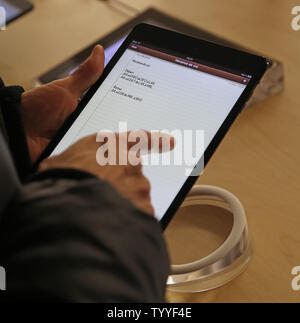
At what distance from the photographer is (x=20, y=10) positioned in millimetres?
799

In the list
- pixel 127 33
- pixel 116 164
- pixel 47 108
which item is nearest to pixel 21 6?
pixel 127 33

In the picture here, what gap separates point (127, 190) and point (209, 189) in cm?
16

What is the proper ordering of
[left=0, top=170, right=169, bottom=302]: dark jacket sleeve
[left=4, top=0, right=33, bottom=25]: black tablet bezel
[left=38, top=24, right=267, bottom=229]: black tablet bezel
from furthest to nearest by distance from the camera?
[left=4, top=0, right=33, bottom=25]: black tablet bezel < [left=38, top=24, right=267, bottom=229]: black tablet bezel < [left=0, top=170, right=169, bottom=302]: dark jacket sleeve

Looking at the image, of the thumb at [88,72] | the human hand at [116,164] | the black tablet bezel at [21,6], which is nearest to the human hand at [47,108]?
the thumb at [88,72]

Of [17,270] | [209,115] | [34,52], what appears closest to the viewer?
[17,270]

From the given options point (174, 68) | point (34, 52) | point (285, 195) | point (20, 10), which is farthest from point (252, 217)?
point (20, 10)

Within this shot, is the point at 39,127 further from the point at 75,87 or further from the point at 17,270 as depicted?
A: the point at 17,270

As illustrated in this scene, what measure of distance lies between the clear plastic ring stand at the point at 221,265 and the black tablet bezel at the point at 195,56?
71 millimetres

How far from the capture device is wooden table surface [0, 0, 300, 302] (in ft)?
1.52

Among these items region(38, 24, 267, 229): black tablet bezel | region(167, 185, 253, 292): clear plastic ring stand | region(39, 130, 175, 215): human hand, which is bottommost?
region(167, 185, 253, 292): clear plastic ring stand

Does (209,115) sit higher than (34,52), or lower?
higher

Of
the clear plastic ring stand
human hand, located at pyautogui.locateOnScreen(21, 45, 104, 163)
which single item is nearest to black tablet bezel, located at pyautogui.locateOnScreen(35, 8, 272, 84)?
human hand, located at pyautogui.locateOnScreen(21, 45, 104, 163)

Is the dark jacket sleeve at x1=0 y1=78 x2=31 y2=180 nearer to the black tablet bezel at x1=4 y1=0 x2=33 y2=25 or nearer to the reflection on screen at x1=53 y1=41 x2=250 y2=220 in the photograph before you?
the reflection on screen at x1=53 y1=41 x2=250 y2=220

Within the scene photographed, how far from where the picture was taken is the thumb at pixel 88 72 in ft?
1.57
